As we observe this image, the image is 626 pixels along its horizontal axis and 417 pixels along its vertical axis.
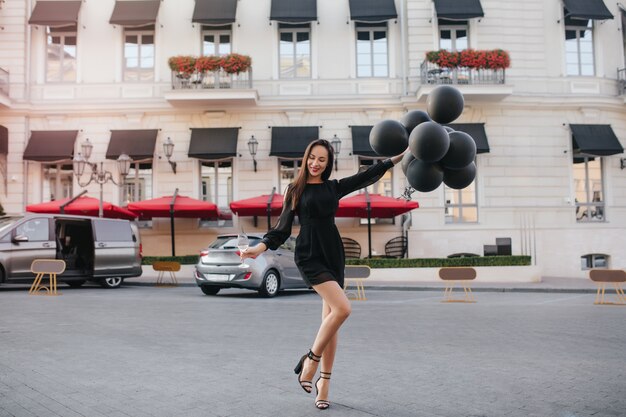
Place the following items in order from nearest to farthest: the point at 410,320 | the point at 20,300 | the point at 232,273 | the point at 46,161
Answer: the point at 410,320
the point at 20,300
the point at 232,273
the point at 46,161

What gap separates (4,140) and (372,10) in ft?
48.2

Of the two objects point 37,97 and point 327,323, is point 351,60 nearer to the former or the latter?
point 37,97

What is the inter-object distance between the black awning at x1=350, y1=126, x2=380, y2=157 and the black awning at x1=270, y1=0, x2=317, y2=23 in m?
4.43

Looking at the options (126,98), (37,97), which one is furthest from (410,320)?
(37,97)

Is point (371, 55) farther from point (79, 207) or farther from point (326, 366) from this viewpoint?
point (326, 366)

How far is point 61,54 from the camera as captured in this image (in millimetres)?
23797

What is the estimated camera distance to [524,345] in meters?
7.78

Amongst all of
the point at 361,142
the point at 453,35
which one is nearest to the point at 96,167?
the point at 361,142

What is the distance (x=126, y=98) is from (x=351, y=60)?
351 inches

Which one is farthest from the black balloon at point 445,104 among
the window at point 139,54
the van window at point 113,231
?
the window at point 139,54

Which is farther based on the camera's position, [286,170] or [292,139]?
[286,170]

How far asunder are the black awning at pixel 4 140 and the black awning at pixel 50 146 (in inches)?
34.3

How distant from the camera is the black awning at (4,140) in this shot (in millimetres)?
22373

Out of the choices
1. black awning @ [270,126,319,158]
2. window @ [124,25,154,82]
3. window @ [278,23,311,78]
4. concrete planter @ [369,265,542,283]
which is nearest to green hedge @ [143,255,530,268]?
concrete planter @ [369,265,542,283]
